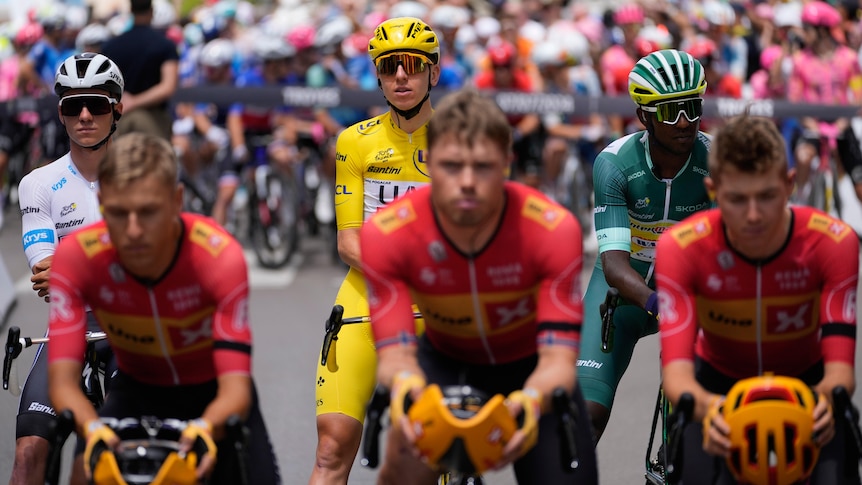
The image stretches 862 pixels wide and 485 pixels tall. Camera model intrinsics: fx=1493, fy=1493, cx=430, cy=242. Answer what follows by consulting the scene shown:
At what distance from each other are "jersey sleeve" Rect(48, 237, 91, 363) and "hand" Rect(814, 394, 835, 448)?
2.51m

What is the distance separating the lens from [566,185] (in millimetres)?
17625

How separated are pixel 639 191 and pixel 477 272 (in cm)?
209

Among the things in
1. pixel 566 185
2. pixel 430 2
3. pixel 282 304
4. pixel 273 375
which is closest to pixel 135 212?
pixel 273 375

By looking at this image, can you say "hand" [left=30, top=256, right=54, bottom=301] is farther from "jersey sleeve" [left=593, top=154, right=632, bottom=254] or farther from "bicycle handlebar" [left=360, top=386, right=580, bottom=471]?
"jersey sleeve" [left=593, top=154, right=632, bottom=254]

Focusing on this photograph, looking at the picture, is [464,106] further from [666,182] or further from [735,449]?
[666,182]

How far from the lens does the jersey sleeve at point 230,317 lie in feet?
16.6

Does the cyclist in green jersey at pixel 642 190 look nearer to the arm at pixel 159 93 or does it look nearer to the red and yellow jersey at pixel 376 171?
the red and yellow jersey at pixel 376 171

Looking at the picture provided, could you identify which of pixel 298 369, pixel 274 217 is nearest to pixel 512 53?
pixel 274 217

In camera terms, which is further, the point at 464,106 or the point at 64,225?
the point at 64,225

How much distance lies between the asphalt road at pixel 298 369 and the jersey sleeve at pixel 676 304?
137 inches

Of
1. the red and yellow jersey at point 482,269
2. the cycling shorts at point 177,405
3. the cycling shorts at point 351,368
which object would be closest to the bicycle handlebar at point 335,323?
the cycling shorts at point 351,368

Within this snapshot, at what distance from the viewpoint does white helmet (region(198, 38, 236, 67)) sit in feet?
56.1

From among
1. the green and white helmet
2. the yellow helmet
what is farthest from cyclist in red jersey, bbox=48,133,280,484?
the green and white helmet

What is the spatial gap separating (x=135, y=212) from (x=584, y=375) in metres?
2.74
